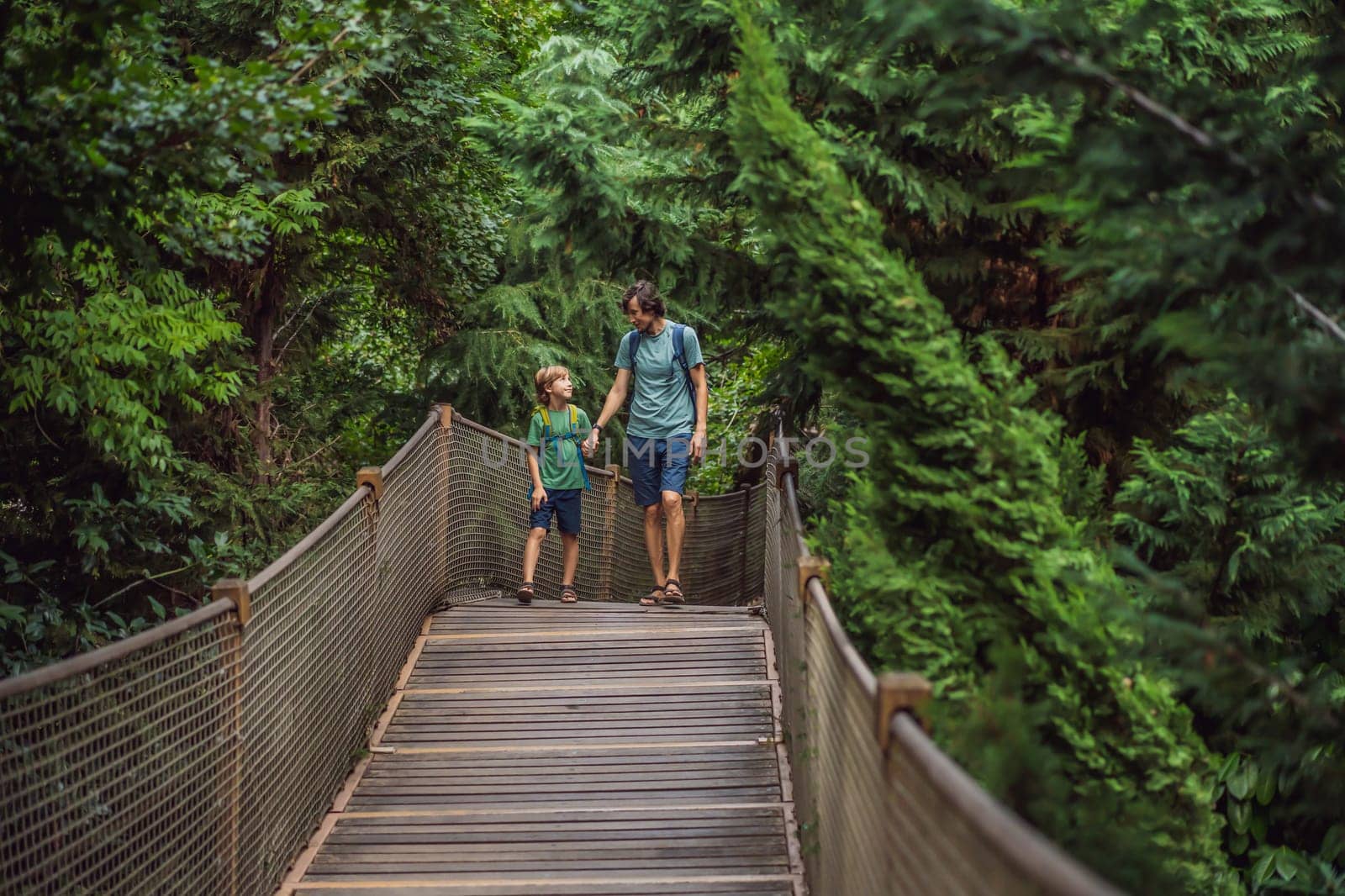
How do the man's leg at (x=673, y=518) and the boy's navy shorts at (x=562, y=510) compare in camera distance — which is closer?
the man's leg at (x=673, y=518)

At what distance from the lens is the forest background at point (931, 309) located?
247 centimetres

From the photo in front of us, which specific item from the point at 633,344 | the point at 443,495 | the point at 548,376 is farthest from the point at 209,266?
the point at 633,344

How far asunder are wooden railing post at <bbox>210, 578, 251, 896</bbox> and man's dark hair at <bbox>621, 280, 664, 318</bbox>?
3077mm

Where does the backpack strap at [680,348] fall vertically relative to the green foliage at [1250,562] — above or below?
above

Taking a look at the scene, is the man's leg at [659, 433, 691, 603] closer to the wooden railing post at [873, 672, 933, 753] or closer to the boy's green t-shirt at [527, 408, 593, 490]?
the boy's green t-shirt at [527, 408, 593, 490]

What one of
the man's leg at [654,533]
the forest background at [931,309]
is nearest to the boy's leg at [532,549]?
the man's leg at [654,533]

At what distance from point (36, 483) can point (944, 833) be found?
22.3 feet

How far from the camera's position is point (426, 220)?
10.9m

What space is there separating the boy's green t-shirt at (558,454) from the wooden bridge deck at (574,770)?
78 cm

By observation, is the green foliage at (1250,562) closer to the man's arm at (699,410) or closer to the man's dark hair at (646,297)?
the man's arm at (699,410)

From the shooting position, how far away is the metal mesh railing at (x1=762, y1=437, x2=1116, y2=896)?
1672mm

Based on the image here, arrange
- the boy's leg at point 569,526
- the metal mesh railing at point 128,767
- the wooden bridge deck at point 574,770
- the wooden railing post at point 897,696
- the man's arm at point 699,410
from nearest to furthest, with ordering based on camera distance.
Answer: the wooden railing post at point 897,696 → the metal mesh railing at point 128,767 → the wooden bridge deck at point 574,770 → the man's arm at point 699,410 → the boy's leg at point 569,526

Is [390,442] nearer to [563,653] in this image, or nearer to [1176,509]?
[563,653]

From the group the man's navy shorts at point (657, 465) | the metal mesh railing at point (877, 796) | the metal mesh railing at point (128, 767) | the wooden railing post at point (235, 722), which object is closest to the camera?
the metal mesh railing at point (877, 796)
